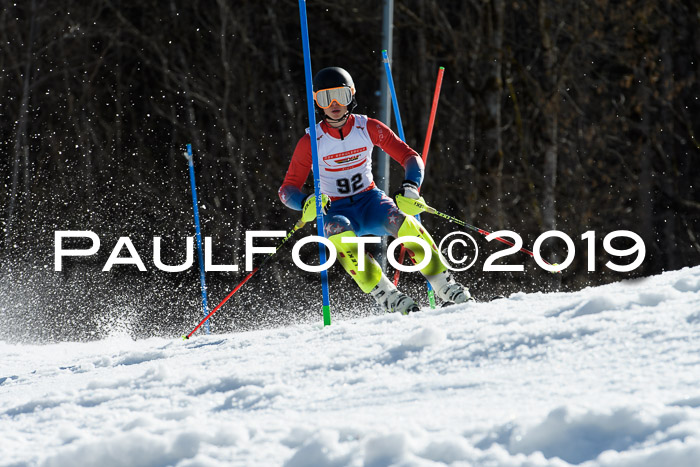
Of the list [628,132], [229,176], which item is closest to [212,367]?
[229,176]

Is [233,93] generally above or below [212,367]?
above

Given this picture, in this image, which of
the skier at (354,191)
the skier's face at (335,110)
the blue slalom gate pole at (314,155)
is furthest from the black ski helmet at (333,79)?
the blue slalom gate pole at (314,155)

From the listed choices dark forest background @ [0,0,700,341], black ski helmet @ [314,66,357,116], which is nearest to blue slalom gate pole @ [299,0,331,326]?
black ski helmet @ [314,66,357,116]

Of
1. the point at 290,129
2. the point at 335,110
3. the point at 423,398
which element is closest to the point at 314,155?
the point at 335,110

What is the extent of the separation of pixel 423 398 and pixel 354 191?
107 inches

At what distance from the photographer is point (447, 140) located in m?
14.0

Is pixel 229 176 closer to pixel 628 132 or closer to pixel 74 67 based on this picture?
pixel 74 67

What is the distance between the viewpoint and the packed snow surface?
2.02 meters

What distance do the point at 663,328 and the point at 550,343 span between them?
1.15ft

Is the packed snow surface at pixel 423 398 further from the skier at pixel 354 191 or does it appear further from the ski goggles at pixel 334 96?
the ski goggles at pixel 334 96

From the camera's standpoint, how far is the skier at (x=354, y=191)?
4750mm

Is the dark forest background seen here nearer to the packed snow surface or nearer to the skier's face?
the skier's face

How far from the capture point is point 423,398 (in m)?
2.52

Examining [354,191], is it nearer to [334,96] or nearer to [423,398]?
[334,96]
